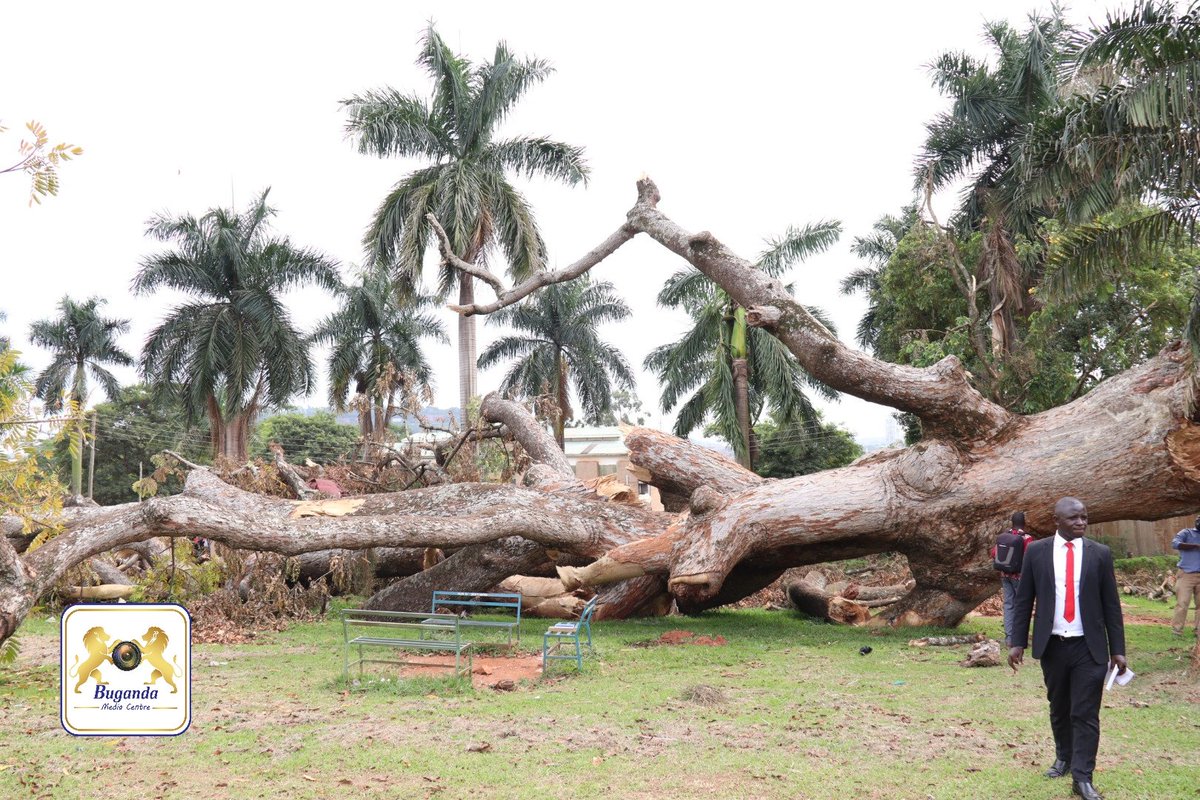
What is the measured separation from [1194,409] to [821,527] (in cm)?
395

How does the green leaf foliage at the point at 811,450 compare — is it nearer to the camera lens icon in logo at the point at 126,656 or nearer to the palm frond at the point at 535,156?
the palm frond at the point at 535,156

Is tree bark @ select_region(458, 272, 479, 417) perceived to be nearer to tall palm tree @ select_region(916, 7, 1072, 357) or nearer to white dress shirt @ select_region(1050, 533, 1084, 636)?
tall palm tree @ select_region(916, 7, 1072, 357)

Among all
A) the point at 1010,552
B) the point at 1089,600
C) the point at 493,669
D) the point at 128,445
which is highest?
the point at 128,445

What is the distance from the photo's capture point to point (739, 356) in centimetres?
2605

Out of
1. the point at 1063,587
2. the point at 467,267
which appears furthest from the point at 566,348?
the point at 1063,587

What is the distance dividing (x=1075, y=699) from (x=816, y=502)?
6093 millimetres

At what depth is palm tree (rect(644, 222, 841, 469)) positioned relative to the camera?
81.4 feet

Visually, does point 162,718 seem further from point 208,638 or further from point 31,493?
point 208,638

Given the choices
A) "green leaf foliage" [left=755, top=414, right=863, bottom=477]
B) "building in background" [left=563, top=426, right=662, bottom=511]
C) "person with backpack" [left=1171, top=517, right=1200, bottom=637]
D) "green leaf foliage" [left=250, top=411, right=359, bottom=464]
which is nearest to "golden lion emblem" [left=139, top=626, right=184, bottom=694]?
"person with backpack" [left=1171, top=517, right=1200, bottom=637]

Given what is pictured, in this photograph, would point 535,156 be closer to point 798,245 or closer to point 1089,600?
point 798,245

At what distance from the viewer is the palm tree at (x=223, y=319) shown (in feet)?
109

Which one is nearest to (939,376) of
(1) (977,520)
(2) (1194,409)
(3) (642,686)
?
(1) (977,520)

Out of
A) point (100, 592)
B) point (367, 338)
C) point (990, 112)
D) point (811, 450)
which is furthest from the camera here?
point (367, 338)

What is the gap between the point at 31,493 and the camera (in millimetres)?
6984
